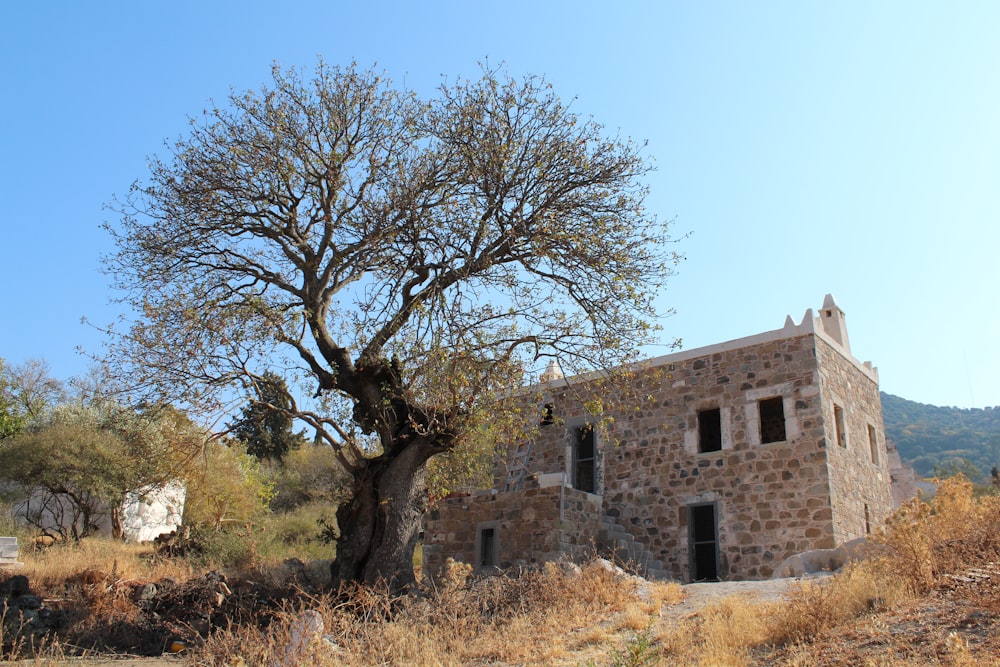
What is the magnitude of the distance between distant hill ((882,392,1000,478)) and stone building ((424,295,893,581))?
199 ft

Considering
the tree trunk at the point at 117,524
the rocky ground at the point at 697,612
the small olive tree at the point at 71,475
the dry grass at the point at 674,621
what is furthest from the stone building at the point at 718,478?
the tree trunk at the point at 117,524

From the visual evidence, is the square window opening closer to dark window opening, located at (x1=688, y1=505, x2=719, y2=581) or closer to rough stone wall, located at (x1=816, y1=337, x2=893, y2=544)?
dark window opening, located at (x1=688, y1=505, x2=719, y2=581)

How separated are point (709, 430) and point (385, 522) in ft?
26.0

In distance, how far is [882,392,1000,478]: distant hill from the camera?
73.8 metres

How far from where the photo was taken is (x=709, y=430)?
15.7 metres

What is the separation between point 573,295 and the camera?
11648 mm

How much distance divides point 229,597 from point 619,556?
23.2 ft

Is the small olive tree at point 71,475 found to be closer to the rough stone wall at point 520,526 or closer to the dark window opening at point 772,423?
the rough stone wall at point 520,526

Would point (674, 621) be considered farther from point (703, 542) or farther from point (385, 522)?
point (703, 542)

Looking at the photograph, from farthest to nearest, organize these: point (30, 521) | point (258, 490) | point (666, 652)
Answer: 1. point (258, 490)
2. point (30, 521)
3. point (666, 652)

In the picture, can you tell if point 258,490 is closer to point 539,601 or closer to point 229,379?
point 229,379

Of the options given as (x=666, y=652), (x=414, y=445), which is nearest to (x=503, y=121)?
(x=414, y=445)

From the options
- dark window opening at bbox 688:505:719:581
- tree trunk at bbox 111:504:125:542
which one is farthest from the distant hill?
tree trunk at bbox 111:504:125:542

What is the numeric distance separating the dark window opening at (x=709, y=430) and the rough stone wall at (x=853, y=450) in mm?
2210
